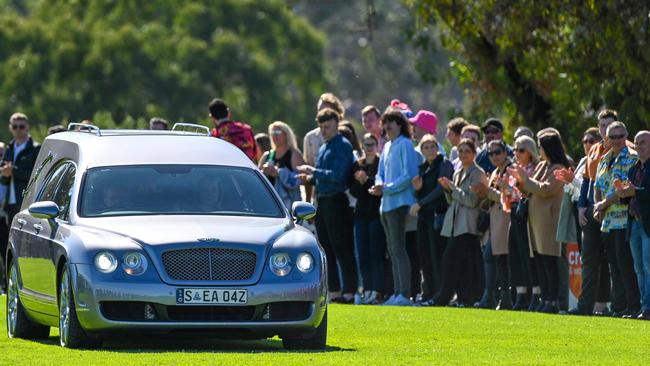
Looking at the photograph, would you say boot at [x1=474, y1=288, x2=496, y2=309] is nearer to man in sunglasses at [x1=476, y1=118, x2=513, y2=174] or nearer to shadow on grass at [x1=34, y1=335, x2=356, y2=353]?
man in sunglasses at [x1=476, y1=118, x2=513, y2=174]

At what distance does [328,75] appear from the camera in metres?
79.1

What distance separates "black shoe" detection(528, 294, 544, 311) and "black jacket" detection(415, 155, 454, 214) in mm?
2059

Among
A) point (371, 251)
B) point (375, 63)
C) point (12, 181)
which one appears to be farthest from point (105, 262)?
point (375, 63)

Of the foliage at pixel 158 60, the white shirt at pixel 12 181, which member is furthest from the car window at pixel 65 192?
the foliage at pixel 158 60

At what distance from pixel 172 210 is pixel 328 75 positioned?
63.8 m

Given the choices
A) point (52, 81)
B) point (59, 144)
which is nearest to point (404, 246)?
point (59, 144)

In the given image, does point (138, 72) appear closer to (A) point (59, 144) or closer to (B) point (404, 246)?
(B) point (404, 246)

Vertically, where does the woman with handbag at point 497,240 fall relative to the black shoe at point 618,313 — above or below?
above

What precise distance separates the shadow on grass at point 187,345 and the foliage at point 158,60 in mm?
48658

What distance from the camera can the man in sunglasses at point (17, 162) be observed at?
26.2m

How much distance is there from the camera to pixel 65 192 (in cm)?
1602

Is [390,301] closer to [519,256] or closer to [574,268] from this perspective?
[519,256]

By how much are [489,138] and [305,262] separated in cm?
824

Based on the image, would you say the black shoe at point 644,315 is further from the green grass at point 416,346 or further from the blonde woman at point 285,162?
the blonde woman at point 285,162
